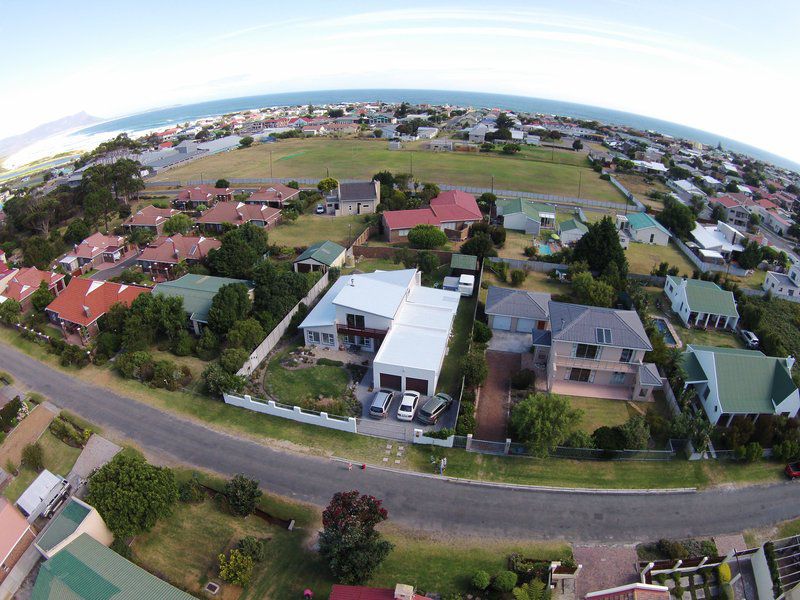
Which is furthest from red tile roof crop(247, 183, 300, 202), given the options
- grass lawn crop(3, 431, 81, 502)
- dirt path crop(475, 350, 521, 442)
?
grass lawn crop(3, 431, 81, 502)

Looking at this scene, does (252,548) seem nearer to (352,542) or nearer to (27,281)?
(352,542)

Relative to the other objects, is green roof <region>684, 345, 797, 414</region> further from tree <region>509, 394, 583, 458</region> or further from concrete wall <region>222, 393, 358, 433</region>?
concrete wall <region>222, 393, 358, 433</region>

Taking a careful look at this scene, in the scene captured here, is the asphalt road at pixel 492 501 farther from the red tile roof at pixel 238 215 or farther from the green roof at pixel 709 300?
the red tile roof at pixel 238 215

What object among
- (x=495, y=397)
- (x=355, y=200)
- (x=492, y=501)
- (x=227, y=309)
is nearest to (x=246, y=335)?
(x=227, y=309)

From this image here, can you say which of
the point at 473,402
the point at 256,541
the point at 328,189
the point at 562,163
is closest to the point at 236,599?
the point at 256,541

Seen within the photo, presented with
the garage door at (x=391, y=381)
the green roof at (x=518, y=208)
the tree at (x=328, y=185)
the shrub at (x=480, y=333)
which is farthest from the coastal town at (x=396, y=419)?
the tree at (x=328, y=185)

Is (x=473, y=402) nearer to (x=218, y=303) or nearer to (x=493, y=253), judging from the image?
(x=218, y=303)
